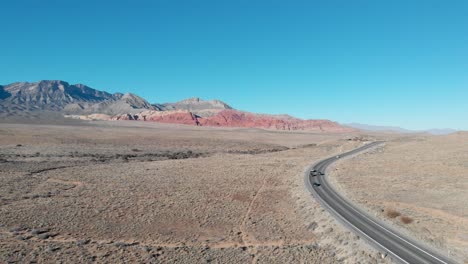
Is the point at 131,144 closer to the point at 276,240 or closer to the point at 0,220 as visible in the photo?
the point at 0,220

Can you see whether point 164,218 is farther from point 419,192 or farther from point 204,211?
point 419,192

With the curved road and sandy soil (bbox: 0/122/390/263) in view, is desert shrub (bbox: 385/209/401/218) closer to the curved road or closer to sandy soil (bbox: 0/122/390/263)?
the curved road

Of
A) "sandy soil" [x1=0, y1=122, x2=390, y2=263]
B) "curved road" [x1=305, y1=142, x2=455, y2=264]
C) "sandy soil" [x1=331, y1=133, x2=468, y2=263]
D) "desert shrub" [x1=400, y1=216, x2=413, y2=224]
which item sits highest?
"sandy soil" [x1=331, y1=133, x2=468, y2=263]

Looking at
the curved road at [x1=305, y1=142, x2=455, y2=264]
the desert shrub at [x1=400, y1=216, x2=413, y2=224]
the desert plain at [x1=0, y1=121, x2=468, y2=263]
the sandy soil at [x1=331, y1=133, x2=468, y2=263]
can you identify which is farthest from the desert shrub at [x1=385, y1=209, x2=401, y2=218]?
the curved road at [x1=305, y1=142, x2=455, y2=264]

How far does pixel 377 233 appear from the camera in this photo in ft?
88.2

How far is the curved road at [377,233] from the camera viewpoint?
74.0 ft

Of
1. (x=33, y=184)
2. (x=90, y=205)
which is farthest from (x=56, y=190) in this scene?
(x=90, y=205)

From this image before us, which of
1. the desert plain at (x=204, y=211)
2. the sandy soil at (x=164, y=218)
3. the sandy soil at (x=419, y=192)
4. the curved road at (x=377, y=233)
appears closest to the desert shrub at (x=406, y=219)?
the sandy soil at (x=419, y=192)

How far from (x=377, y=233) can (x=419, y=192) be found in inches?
682

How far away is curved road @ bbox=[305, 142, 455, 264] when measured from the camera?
22.6 m

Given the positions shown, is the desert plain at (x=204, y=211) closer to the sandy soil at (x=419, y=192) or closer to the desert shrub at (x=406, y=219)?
the sandy soil at (x=419, y=192)

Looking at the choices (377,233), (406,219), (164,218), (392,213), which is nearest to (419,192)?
(392,213)

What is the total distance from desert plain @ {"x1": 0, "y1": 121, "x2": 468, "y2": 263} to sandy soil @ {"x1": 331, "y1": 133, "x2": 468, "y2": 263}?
0.12 meters

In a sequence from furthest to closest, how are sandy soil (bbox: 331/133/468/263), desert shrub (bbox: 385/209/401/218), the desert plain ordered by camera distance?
desert shrub (bbox: 385/209/401/218) → sandy soil (bbox: 331/133/468/263) → the desert plain
